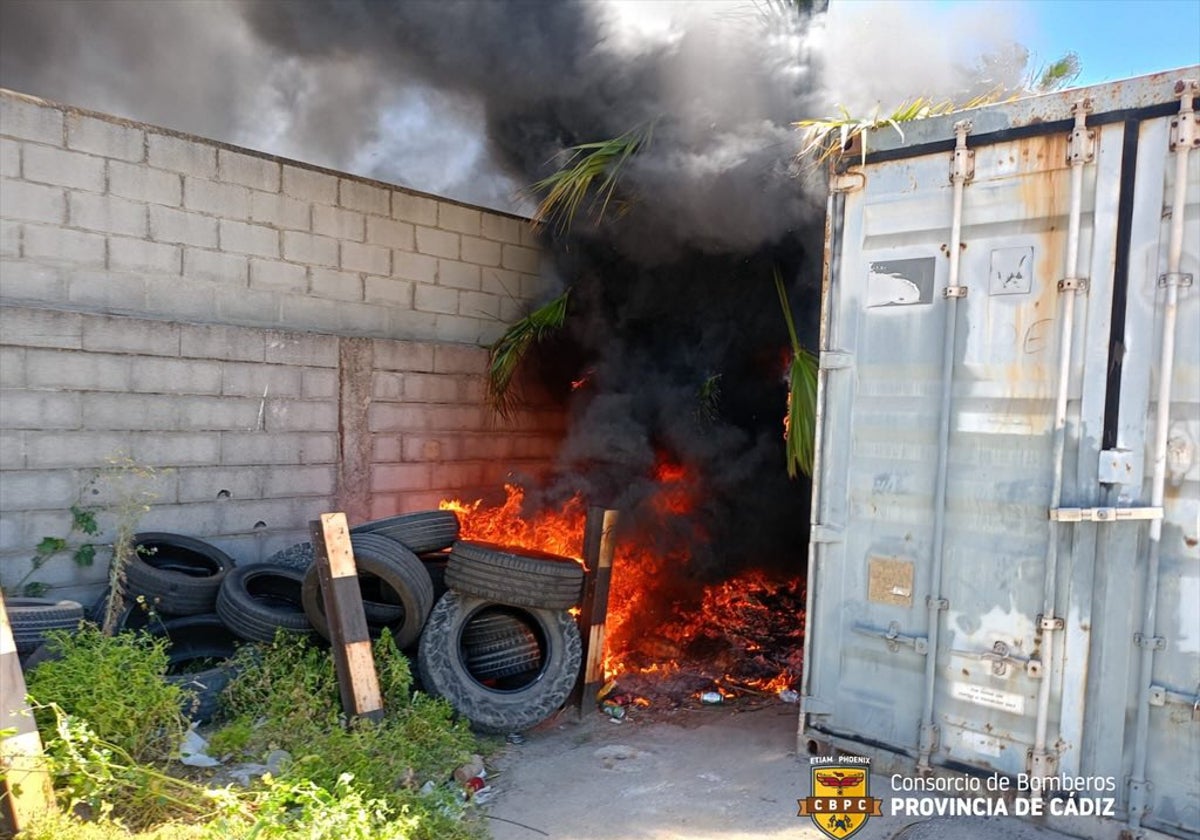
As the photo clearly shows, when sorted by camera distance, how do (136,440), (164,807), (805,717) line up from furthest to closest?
(136,440)
(805,717)
(164,807)

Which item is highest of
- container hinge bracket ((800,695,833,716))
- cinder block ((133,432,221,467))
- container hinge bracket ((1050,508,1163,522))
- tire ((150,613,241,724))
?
container hinge bracket ((1050,508,1163,522))

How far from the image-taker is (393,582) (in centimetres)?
526

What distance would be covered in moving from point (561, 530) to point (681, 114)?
11.0 ft

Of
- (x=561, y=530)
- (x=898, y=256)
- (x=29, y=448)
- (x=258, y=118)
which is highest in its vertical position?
(x=258, y=118)

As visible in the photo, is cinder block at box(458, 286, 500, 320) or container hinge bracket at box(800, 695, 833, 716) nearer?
container hinge bracket at box(800, 695, 833, 716)

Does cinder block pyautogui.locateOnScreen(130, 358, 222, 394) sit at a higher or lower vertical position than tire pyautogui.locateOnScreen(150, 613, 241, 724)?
higher

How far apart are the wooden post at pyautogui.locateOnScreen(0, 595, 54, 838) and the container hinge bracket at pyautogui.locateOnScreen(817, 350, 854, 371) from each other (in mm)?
3920

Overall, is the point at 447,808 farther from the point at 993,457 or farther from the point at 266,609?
the point at 993,457

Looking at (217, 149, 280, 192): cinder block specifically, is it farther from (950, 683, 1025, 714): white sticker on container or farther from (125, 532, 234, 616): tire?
(950, 683, 1025, 714): white sticker on container

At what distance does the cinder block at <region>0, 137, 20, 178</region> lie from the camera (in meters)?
5.27

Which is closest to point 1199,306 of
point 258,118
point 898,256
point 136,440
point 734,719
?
point 898,256

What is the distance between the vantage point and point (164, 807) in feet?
12.3

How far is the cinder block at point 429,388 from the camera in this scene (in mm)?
7371

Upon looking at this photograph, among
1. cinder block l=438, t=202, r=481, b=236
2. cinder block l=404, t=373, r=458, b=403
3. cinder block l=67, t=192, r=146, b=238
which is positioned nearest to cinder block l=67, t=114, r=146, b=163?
cinder block l=67, t=192, r=146, b=238
